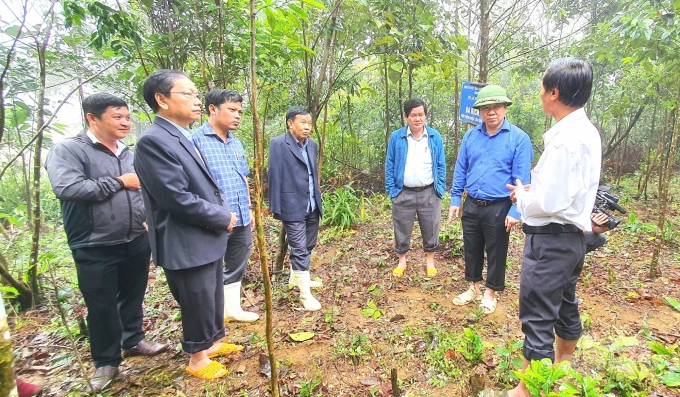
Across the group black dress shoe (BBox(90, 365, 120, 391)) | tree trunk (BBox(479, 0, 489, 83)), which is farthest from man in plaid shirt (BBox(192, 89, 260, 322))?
tree trunk (BBox(479, 0, 489, 83))

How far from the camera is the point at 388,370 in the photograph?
2.40m

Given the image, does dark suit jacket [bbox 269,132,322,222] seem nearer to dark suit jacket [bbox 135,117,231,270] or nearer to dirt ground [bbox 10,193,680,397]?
dirt ground [bbox 10,193,680,397]

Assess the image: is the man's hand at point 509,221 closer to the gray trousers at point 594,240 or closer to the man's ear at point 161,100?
the gray trousers at point 594,240

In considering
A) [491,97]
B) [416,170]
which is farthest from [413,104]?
[491,97]

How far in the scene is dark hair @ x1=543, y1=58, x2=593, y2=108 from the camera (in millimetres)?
1739

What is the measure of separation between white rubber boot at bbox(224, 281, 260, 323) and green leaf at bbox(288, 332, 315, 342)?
20.9 inches

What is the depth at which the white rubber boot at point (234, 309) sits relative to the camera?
3.13 metres

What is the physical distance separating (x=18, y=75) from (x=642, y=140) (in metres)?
15.9

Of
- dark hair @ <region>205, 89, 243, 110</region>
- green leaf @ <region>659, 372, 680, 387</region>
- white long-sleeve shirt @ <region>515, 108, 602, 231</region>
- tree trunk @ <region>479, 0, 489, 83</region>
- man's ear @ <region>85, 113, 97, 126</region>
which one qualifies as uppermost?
tree trunk @ <region>479, 0, 489, 83</region>

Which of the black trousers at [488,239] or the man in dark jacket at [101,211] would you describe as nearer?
the man in dark jacket at [101,211]

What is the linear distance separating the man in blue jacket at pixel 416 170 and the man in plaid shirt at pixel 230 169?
166cm

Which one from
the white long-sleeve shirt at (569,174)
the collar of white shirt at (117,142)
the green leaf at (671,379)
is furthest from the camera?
the collar of white shirt at (117,142)

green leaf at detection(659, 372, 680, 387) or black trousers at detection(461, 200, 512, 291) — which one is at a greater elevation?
black trousers at detection(461, 200, 512, 291)

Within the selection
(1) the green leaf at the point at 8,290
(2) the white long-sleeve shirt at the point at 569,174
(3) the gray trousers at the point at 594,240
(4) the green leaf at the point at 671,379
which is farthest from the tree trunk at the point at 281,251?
(4) the green leaf at the point at 671,379
